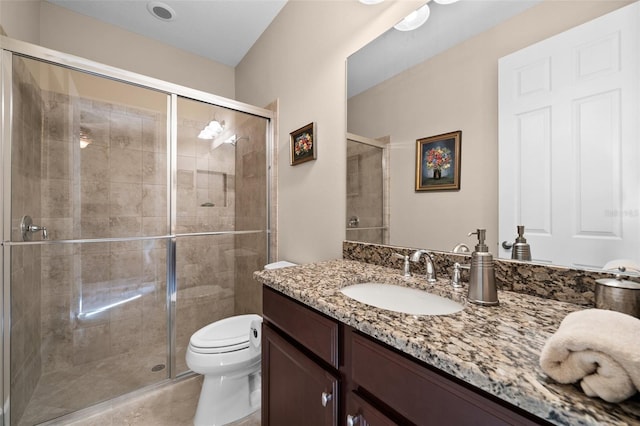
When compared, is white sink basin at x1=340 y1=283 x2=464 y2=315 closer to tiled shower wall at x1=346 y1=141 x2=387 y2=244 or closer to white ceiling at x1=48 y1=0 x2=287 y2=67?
tiled shower wall at x1=346 y1=141 x2=387 y2=244

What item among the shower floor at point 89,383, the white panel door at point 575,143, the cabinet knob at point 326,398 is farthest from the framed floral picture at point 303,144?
the shower floor at point 89,383

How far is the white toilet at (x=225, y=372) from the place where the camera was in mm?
1404

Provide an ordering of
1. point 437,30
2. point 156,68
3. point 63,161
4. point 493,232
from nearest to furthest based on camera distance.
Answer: point 493,232, point 437,30, point 63,161, point 156,68

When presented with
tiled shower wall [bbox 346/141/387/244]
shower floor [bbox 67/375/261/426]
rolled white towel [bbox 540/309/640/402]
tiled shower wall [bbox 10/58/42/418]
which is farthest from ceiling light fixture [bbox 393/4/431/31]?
shower floor [bbox 67/375/261/426]

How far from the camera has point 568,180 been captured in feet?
2.47

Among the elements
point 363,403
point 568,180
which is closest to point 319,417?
point 363,403

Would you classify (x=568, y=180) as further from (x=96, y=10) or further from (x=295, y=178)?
(x=96, y=10)

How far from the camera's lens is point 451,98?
1023mm

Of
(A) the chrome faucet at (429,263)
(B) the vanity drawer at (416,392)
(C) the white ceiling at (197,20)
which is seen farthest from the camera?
(C) the white ceiling at (197,20)

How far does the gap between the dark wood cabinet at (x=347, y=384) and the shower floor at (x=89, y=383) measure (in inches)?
47.7

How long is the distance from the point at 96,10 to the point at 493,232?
9.67ft

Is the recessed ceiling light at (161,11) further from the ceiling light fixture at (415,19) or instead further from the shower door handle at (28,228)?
the ceiling light fixture at (415,19)

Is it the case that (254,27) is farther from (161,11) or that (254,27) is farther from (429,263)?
(429,263)

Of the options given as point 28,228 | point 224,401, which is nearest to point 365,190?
point 224,401
